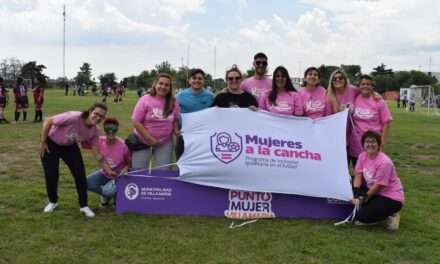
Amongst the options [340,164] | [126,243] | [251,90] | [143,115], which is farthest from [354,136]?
[126,243]

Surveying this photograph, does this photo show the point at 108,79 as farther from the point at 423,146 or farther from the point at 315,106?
the point at 315,106

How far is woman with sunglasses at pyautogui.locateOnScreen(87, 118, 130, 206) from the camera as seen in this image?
6.09 m

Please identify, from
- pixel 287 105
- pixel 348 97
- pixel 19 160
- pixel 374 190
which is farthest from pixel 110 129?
pixel 19 160

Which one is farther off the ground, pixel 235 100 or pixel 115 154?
pixel 235 100

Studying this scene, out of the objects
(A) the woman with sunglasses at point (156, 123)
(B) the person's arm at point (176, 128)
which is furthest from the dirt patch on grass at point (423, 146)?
(A) the woman with sunglasses at point (156, 123)

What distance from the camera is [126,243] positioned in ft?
16.1

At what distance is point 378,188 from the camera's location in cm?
548

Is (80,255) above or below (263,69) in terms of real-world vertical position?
below

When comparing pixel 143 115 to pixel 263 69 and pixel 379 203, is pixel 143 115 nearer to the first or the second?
pixel 263 69

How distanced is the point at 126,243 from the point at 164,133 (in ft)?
5.33

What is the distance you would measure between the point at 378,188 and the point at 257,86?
2076mm

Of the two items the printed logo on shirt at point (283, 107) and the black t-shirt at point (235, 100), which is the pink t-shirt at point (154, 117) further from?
the printed logo on shirt at point (283, 107)

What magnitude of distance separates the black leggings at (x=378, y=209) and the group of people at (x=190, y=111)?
0.05 feet

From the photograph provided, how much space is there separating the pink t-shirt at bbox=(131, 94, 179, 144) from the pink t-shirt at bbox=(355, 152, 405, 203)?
97.1 inches
